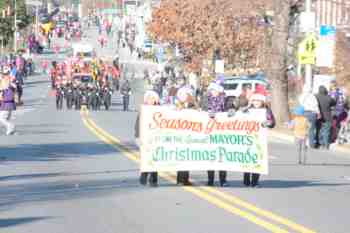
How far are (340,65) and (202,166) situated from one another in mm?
30520

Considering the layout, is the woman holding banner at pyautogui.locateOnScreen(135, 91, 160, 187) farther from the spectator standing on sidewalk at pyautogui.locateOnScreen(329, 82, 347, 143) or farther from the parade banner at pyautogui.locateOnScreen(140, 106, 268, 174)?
the spectator standing on sidewalk at pyautogui.locateOnScreen(329, 82, 347, 143)

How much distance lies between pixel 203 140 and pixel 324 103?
46.8 ft

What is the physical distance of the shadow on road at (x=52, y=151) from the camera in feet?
83.5

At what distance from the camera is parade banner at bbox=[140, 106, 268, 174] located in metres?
18.6

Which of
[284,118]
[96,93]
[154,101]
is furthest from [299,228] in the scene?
[96,93]

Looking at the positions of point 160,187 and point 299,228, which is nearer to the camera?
point 299,228

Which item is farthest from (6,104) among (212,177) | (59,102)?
(59,102)

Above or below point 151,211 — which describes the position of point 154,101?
above

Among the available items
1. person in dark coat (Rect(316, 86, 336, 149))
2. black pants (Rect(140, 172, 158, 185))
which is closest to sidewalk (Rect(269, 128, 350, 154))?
person in dark coat (Rect(316, 86, 336, 149))

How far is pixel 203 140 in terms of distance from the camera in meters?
18.8

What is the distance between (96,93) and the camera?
57.0 m

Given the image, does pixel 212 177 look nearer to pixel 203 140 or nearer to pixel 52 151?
pixel 203 140

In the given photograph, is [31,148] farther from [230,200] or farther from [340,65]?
[340,65]

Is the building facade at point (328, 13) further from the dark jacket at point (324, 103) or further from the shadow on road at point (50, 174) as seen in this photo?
the shadow on road at point (50, 174)
